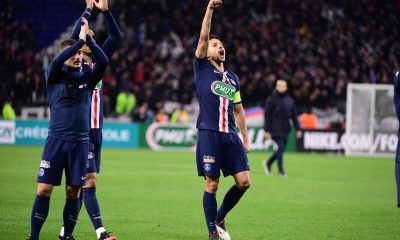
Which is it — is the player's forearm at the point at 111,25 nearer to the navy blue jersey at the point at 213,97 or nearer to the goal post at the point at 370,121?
the navy blue jersey at the point at 213,97

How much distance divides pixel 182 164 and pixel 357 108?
9592 millimetres

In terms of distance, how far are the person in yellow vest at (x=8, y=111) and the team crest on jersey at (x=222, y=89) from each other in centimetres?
2117

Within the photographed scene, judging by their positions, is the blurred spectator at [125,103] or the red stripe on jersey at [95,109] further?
the blurred spectator at [125,103]

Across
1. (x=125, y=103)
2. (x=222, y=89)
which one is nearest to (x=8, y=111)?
(x=125, y=103)

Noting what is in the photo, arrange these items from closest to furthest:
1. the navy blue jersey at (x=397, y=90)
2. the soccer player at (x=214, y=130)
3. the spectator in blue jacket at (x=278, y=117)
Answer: the soccer player at (x=214, y=130), the navy blue jersey at (x=397, y=90), the spectator in blue jacket at (x=278, y=117)

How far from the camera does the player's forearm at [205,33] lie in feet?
29.7

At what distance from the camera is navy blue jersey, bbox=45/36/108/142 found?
27.6 ft

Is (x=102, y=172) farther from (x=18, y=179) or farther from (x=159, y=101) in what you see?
(x=159, y=101)

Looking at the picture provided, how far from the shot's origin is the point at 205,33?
360 inches

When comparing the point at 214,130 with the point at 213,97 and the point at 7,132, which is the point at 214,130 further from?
the point at 7,132

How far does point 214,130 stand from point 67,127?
192 cm

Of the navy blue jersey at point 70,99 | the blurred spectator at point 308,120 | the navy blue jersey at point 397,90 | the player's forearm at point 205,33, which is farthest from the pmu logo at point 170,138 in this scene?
the navy blue jersey at point 70,99

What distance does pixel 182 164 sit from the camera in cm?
2336

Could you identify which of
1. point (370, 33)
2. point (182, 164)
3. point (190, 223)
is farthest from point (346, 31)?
point (190, 223)
